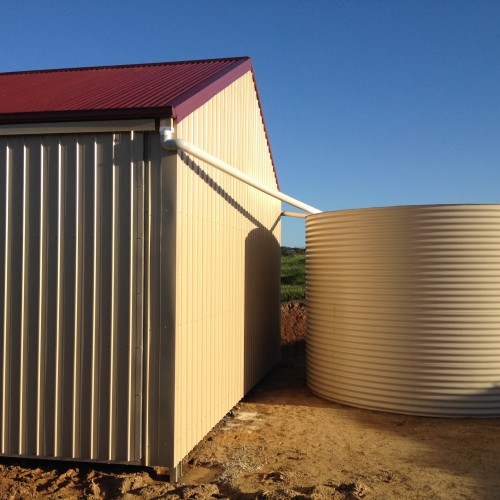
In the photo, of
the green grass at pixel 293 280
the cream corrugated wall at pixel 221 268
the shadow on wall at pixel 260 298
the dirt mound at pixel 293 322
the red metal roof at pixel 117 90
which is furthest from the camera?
the green grass at pixel 293 280

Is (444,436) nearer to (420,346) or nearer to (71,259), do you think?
(420,346)

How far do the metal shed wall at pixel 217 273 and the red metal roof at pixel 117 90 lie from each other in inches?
11.4

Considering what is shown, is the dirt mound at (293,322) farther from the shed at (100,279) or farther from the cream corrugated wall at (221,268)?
the shed at (100,279)

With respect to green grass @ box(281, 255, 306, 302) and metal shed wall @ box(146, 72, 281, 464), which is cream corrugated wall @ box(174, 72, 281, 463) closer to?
metal shed wall @ box(146, 72, 281, 464)

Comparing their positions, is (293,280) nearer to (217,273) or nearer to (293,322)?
(293,322)

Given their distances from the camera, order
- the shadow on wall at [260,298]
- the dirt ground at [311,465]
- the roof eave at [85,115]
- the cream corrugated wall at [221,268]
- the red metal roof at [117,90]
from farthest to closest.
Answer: the shadow on wall at [260,298]
the cream corrugated wall at [221,268]
the red metal roof at [117,90]
the roof eave at [85,115]
the dirt ground at [311,465]

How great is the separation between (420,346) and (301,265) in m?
18.9

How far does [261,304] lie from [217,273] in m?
3.53

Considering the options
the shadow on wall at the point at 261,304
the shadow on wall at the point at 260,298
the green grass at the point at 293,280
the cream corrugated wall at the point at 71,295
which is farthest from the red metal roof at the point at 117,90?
the green grass at the point at 293,280

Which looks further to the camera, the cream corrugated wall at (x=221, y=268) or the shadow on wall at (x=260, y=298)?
the shadow on wall at (x=260, y=298)

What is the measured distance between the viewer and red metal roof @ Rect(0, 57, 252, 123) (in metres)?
6.29

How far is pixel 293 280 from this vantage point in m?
23.7

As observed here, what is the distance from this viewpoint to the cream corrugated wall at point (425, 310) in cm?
909

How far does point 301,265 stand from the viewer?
28.2 m
